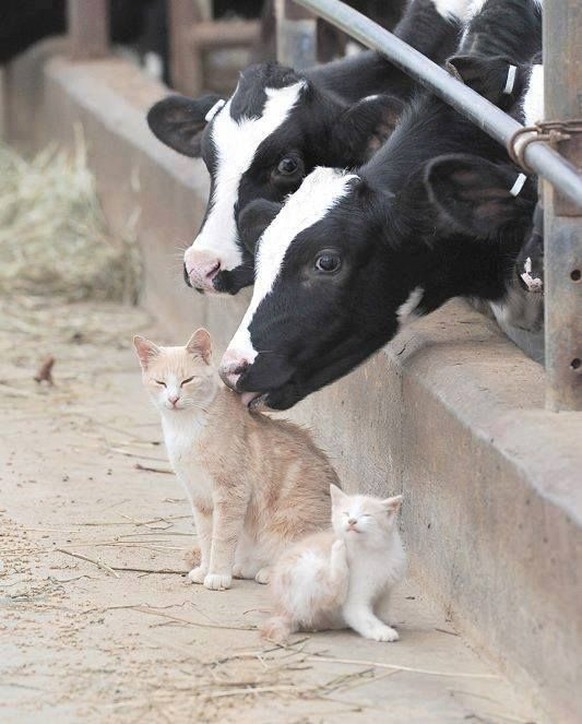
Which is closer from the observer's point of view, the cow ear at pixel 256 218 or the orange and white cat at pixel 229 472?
the orange and white cat at pixel 229 472

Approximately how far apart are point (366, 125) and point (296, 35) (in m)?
2.56

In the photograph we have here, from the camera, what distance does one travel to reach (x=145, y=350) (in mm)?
4820

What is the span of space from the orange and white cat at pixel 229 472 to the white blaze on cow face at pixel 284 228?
0.17 meters

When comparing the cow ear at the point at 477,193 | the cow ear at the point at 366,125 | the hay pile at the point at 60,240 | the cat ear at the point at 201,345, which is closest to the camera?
the cow ear at the point at 477,193

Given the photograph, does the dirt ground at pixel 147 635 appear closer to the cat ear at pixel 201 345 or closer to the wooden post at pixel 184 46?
the cat ear at pixel 201 345

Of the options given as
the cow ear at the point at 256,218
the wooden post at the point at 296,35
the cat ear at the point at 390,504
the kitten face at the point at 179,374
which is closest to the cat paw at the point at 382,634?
the cat ear at the point at 390,504

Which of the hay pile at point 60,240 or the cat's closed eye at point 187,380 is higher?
the cat's closed eye at point 187,380

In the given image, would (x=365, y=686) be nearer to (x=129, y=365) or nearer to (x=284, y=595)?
(x=284, y=595)

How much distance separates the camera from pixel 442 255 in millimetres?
4934

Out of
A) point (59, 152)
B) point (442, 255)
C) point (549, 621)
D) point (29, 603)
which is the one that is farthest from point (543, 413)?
point (59, 152)

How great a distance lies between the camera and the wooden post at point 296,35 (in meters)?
8.05

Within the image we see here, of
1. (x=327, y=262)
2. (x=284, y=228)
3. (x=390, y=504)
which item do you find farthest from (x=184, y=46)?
(x=390, y=504)

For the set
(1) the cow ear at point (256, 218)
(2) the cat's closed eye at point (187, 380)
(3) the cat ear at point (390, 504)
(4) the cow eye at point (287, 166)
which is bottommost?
(3) the cat ear at point (390, 504)

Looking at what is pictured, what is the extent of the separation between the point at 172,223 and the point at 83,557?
3363mm
